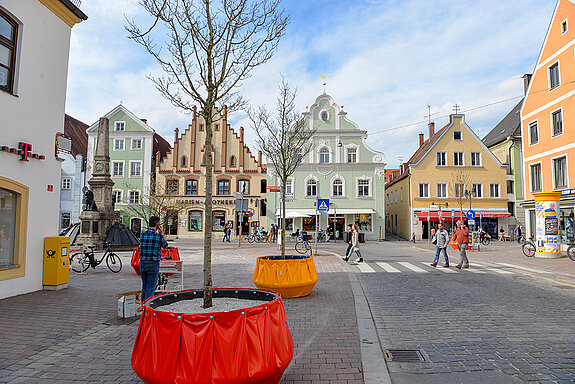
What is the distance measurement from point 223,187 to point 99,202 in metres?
23.0

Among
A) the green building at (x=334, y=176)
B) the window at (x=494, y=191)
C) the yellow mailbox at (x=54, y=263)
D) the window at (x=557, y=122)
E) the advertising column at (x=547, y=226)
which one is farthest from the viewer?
the window at (x=494, y=191)

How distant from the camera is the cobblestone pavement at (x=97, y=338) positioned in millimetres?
4473

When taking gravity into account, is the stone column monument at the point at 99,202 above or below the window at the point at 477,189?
below

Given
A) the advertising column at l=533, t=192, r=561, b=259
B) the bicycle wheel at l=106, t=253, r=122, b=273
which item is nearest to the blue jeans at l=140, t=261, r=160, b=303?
the bicycle wheel at l=106, t=253, r=122, b=273

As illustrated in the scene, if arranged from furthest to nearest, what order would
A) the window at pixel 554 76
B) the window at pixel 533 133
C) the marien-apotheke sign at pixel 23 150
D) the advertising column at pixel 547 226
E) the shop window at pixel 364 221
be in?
the shop window at pixel 364 221 < the window at pixel 533 133 < the window at pixel 554 76 < the advertising column at pixel 547 226 < the marien-apotheke sign at pixel 23 150

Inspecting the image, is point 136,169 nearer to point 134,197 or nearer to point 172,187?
point 134,197

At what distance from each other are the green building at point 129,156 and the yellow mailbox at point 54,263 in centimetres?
3676

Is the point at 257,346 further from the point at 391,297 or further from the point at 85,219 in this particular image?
the point at 85,219

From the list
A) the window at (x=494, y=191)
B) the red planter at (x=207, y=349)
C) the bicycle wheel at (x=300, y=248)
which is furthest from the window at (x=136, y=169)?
the red planter at (x=207, y=349)

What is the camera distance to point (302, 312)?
7523 millimetres

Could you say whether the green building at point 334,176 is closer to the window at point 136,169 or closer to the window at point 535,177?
the window at point 535,177

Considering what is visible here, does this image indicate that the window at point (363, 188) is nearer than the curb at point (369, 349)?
No

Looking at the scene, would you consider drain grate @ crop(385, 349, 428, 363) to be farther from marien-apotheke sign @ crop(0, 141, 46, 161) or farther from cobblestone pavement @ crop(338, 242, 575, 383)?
marien-apotheke sign @ crop(0, 141, 46, 161)

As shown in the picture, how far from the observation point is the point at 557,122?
25031mm
